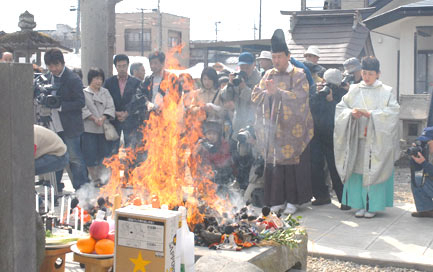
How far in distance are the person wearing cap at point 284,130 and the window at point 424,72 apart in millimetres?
9195

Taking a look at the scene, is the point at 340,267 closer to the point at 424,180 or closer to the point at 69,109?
the point at 424,180

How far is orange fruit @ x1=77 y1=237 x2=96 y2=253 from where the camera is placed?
4.22 meters

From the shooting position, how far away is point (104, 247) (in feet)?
13.9

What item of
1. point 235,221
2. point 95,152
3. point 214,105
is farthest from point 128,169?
point 235,221

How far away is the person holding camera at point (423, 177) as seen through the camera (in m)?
7.76

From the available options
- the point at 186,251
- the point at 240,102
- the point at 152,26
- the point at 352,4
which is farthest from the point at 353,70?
the point at 152,26

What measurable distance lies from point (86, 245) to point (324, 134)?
537 cm

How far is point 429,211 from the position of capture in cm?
778

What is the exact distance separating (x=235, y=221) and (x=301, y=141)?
2.73 metres

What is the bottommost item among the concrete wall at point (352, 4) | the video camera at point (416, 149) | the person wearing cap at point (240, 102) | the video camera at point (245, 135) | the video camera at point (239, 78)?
the video camera at point (416, 149)

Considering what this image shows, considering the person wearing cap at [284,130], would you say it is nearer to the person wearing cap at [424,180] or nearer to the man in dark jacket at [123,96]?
the person wearing cap at [424,180]

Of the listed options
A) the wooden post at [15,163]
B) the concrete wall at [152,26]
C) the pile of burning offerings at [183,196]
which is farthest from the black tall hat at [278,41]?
the concrete wall at [152,26]

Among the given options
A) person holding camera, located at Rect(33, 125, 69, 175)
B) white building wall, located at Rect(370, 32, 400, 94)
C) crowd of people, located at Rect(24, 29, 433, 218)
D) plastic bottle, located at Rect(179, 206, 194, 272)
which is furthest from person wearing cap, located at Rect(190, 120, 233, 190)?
white building wall, located at Rect(370, 32, 400, 94)

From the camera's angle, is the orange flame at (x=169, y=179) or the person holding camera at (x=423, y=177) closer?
the orange flame at (x=169, y=179)
